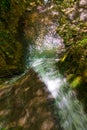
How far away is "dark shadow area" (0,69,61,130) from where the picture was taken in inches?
193

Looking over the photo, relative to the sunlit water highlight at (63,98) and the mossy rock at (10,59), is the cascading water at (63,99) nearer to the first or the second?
the sunlit water highlight at (63,98)

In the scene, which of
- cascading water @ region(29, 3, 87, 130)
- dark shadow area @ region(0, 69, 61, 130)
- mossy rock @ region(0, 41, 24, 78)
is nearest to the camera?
cascading water @ region(29, 3, 87, 130)

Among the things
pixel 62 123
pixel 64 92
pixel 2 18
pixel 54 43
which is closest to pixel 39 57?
pixel 54 43

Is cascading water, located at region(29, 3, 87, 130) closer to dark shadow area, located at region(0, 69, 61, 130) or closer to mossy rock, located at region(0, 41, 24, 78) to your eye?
dark shadow area, located at region(0, 69, 61, 130)

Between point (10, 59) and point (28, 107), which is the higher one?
point (10, 59)

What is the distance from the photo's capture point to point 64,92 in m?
5.29

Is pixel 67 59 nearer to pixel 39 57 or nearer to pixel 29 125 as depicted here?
pixel 29 125

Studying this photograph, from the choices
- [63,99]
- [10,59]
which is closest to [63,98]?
[63,99]

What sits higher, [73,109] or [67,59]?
[67,59]

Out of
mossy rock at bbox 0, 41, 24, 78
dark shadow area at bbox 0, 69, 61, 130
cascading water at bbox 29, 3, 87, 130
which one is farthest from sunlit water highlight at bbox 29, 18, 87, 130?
mossy rock at bbox 0, 41, 24, 78

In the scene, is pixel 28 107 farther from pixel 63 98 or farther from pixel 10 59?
pixel 10 59

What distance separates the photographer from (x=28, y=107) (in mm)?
5316

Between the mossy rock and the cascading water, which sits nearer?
the cascading water

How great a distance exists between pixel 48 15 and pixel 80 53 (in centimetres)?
609
